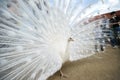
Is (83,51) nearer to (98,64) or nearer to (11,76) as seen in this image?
(98,64)

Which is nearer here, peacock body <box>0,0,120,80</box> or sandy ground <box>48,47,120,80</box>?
peacock body <box>0,0,120,80</box>

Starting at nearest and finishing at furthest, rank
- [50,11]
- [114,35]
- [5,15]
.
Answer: [5,15] < [50,11] < [114,35]

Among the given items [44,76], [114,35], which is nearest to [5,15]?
[44,76]

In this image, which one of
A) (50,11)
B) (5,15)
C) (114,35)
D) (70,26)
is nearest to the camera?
(5,15)

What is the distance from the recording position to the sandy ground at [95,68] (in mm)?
1449

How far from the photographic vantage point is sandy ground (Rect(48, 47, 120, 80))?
1449 mm

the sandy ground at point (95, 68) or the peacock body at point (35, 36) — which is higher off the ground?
the peacock body at point (35, 36)

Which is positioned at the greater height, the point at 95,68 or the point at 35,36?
the point at 35,36

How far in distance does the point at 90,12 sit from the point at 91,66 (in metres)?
0.45

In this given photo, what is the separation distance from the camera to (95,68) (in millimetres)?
1564

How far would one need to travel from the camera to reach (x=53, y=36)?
1.38 metres

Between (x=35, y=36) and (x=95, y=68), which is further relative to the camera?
(x=95, y=68)

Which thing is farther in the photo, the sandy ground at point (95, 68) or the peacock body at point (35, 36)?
the sandy ground at point (95, 68)

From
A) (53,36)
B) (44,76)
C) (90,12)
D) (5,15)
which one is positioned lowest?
(44,76)
